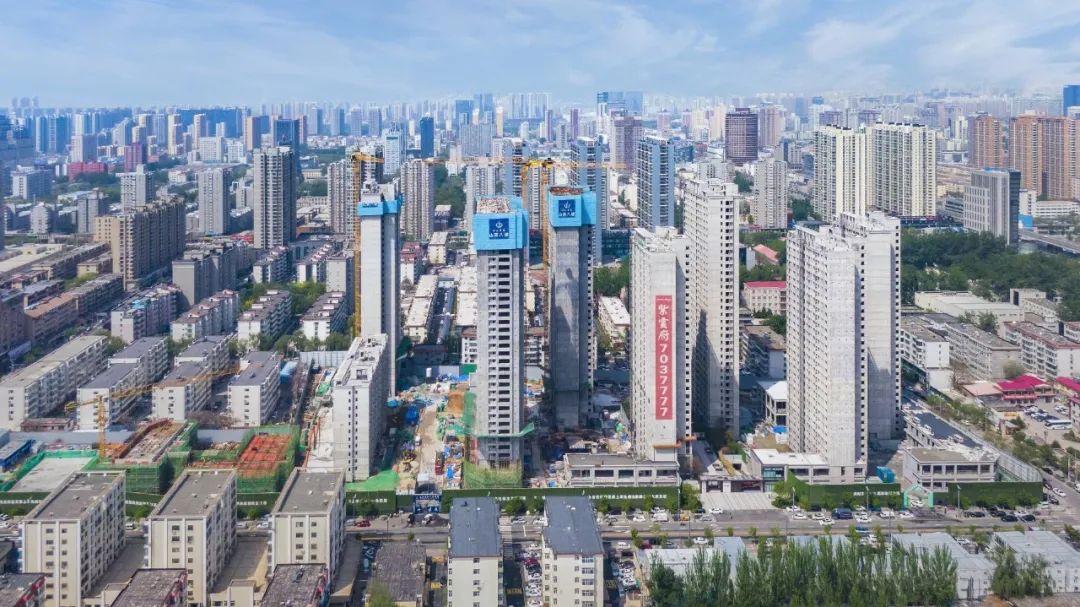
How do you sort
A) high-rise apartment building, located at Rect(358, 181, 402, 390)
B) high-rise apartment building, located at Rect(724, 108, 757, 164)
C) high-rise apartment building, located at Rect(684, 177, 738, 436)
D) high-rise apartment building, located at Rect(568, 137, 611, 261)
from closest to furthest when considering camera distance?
high-rise apartment building, located at Rect(684, 177, 738, 436)
high-rise apartment building, located at Rect(358, 181, 402, 390)
high-rise apartment building, located at Rect(568, 137, 611, 261)
high-rise apartment building, located at Rect(724, 108, 757, 164)

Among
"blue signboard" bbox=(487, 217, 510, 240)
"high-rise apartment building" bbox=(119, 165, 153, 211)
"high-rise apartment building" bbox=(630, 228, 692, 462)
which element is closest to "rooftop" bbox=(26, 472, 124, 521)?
"blue signboard" bbox=(487, 217, 510, 240)

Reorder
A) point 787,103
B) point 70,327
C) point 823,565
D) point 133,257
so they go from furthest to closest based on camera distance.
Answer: point 787,103
point 133,257
point 70,327
point 823,565

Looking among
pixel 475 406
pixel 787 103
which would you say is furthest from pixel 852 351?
pixel 787 103

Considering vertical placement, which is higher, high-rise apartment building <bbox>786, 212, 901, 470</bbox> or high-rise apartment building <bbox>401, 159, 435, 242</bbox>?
high-rise apartment building <bbox>401, 159, 435, 242</bbox>

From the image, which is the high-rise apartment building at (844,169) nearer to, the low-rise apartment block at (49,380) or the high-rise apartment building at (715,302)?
the high-rise apartment building at (715,302)

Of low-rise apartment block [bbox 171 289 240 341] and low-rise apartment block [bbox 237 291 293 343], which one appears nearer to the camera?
low-rise apartment block [bbox 171 289 240 341]

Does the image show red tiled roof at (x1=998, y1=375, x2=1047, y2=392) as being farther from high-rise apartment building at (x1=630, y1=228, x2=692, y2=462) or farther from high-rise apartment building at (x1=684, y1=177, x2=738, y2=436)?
high-rise apartment building at (x1=630, y1=228, x2=692, y2=462)

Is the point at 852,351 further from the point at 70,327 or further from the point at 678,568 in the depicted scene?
the point at 70,327
